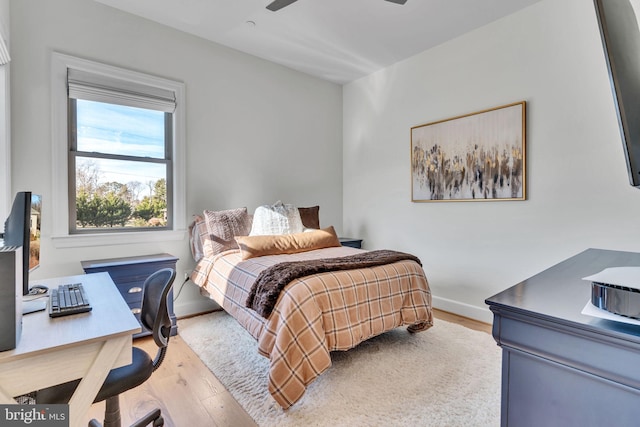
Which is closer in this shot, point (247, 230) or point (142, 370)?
point (142, 370)

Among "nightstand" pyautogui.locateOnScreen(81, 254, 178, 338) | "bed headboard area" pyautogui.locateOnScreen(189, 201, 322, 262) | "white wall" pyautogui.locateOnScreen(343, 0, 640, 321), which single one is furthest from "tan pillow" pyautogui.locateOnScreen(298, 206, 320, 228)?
"nightstand" pyautogui.locateOnScreen(81, 254, 178, 338)

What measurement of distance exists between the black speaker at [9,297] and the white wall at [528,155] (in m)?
3.25

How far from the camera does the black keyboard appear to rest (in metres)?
1.17

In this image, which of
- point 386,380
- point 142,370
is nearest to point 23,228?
point 142,370

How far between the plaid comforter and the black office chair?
0.63 m

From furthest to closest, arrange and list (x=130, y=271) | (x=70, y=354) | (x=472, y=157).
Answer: (x=472, y=157) < (x=130, y=271) < (x=70, y=354)

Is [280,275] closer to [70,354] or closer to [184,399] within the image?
[184,399]

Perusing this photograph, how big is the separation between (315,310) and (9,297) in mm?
1388

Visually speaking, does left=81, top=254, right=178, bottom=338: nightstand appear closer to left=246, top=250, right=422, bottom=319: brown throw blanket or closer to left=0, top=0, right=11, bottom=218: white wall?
left=0, top=0, right=11, bottom=218: white wall

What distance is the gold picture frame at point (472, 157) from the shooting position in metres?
2.81

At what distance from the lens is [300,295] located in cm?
191

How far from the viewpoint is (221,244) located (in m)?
2.96

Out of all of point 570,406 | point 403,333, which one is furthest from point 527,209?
point 570,406

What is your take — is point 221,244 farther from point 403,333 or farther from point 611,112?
point 611,112
